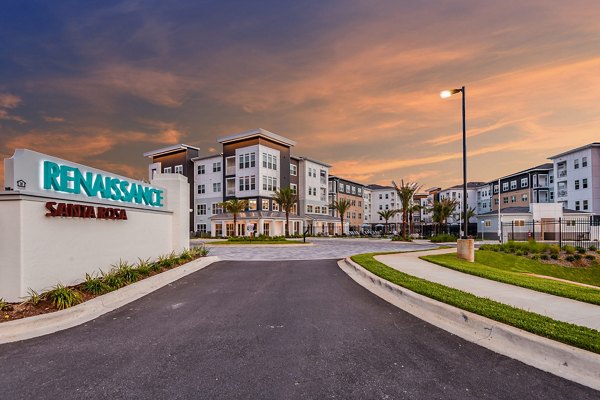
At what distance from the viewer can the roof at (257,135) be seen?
5268 centimetres

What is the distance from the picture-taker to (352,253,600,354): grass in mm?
5156

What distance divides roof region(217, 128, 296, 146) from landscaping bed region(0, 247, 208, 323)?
4114cm

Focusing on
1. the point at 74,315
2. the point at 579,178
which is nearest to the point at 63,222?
the point at 74,315

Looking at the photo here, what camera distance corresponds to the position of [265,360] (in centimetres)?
496

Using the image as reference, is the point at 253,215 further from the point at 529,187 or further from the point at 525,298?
the point at 529,187

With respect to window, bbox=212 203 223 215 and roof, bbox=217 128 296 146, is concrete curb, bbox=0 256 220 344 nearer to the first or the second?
roof, bbox=217 128 296 146

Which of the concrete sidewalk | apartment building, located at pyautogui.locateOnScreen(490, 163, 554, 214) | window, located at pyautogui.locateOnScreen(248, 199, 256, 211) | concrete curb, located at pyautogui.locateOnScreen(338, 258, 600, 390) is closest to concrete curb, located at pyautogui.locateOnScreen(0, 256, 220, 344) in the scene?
concrete curb, located at pyautogui.locateOnScreen(338, 258, 600, 390)

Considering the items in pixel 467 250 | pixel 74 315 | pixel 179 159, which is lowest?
pixel 467 250

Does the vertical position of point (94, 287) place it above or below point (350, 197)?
below

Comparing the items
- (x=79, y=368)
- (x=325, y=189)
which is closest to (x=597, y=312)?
(x=79, y=368)

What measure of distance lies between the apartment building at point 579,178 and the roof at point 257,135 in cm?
4779

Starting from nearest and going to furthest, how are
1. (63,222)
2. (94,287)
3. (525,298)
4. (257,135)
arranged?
(525,298) < (94,287) < (63,222) < (257,135)

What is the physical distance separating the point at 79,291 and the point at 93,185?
3731 mm

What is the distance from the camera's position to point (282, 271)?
1425 cm
